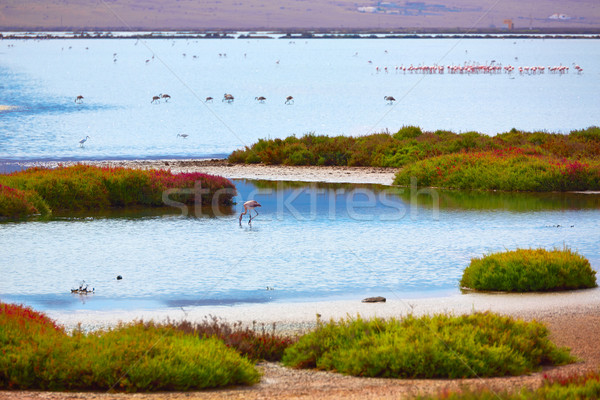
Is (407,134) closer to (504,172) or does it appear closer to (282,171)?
(282,171)

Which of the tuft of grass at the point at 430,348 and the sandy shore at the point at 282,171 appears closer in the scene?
the tuft of grass at the point at 430,348

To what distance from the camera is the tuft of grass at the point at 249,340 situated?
10.8 meters

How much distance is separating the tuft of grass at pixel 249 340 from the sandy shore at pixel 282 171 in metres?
19.2

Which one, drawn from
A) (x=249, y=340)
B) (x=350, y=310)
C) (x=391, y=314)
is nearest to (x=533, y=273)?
(x=391, y=314)

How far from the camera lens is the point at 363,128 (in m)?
57.5

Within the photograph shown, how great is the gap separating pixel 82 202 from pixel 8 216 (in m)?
2.51

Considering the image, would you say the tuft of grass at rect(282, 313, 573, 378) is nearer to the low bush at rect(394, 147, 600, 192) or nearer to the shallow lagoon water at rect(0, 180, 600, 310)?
the shallow lagoon water at rect(0, 180, 600, 310)

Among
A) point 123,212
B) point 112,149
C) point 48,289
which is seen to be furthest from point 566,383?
point 112,149

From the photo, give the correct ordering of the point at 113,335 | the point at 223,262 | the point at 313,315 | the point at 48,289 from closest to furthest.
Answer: the point at 113,335 < the point at 313,315 < the point at 48,289 < the point at 223,262

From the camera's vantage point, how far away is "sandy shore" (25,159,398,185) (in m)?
31.0

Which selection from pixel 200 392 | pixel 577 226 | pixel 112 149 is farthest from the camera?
pixel 112 149

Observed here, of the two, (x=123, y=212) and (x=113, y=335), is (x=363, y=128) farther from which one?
(x=113, y=335)

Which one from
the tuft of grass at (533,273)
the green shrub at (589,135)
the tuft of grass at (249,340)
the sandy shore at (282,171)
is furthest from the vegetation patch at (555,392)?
the green shrub at (589,135)

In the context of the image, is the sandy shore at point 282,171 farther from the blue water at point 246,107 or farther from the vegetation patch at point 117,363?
the vegetation patch at point 117,363
